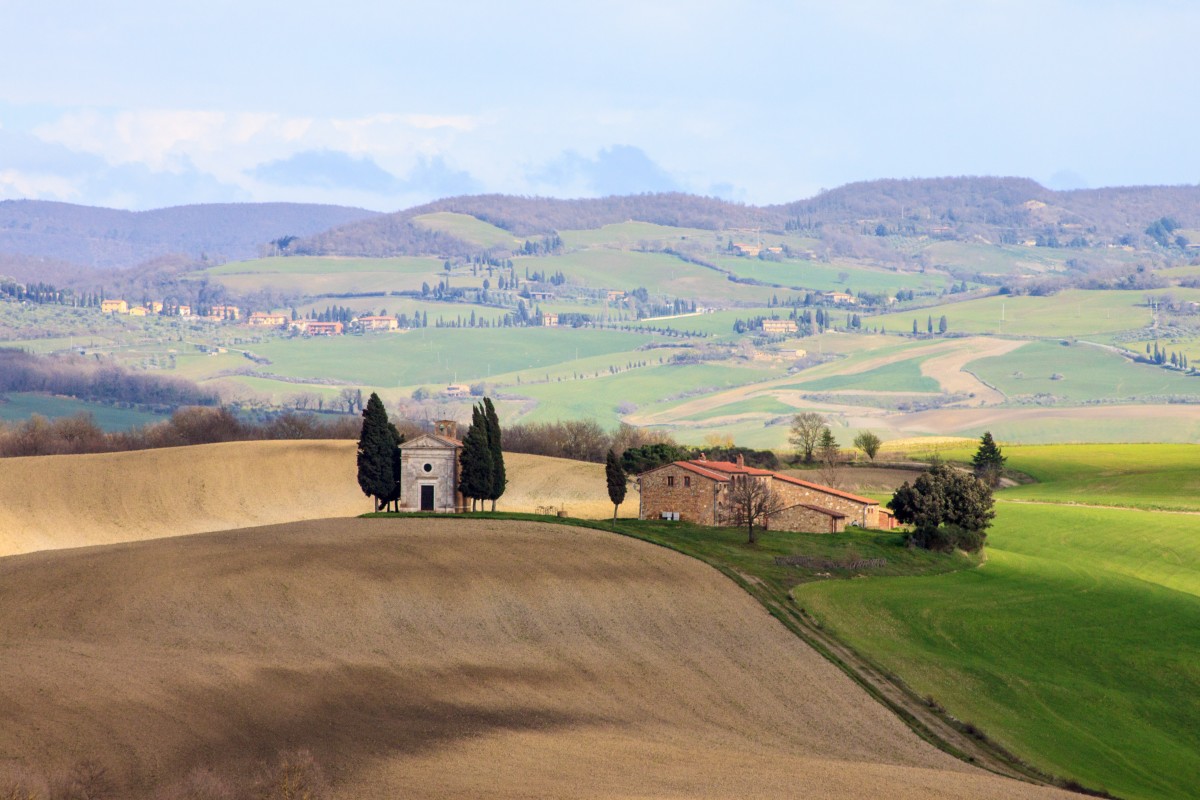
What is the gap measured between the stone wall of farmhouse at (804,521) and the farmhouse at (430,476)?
20.0 meters

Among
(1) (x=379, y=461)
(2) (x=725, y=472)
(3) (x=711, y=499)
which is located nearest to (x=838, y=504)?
(2) (x=725, y=472)

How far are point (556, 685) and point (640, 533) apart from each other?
32710mm

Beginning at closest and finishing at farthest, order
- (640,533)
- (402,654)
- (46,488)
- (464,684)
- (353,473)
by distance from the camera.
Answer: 1. (464,684)
2. (402,654)
3. (640,533)
4. (46,488)
5. (353,473)

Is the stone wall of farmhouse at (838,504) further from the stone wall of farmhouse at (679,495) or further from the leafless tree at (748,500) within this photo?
the stone wall of farmhouse at (679,495)

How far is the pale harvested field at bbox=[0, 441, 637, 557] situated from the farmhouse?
12.0 m

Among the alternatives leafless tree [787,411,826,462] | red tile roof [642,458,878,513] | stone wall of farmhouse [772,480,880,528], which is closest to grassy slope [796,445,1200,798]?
stone wall of farmhouse [772,480,880,528]

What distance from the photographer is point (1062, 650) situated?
71.8m

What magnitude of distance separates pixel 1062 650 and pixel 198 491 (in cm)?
6758

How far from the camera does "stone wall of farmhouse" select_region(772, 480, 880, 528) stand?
100688mm

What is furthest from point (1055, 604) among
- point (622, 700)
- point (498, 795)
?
point (498, 795)

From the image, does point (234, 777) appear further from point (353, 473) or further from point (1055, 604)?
point (353, 473)

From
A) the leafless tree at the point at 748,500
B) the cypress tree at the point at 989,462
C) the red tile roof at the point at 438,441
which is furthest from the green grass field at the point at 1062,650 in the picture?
the cypress tree at the point at 989,462

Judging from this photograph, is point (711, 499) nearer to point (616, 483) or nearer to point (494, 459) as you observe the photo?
point (616, 483)

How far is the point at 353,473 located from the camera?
123 meters
